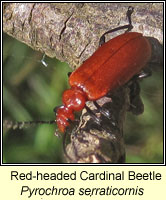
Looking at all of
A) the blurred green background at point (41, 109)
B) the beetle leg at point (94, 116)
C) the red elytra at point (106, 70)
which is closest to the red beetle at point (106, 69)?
the red elytra at point (106, 70)

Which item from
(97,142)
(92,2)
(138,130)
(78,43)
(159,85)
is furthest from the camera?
(138,130)

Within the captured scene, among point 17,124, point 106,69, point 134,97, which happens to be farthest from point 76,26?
point 17,124

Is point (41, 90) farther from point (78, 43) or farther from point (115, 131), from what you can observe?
point (115, 131)

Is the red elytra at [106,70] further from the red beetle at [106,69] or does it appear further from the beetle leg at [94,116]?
the beetle leg at [94,116]

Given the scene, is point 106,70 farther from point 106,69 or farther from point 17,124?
point 17,124

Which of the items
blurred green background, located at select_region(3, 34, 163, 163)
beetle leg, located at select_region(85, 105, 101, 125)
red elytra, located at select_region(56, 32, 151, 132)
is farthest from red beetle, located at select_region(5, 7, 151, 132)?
blurred green background, located at select_region(3, 34, 163, 163)

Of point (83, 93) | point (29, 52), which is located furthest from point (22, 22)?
point (83, 93)
